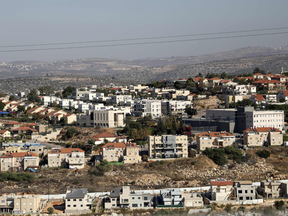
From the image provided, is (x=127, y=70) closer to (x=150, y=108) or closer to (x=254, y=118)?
(x=150, y=108)

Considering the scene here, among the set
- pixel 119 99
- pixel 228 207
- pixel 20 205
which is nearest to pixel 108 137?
pixel 20 205

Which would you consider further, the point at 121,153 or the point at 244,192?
the point at 121,153

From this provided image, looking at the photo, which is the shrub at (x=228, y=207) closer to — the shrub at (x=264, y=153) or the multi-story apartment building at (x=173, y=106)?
the shrub at (x=264, y=153)

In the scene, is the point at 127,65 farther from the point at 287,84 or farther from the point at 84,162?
the point at 84,162

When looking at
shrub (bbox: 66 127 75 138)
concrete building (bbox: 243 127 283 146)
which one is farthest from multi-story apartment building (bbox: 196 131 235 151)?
shrub (bbox: 66 127 75 138)

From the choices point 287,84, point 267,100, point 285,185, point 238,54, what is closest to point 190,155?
point 285,185

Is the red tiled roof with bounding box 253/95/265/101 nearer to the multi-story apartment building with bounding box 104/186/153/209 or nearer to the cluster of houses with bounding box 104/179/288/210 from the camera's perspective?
the cluster of houses with bounding box 104/179/288/210

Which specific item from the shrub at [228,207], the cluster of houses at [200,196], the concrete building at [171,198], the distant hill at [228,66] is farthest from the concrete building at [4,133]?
the distant hill at [228,66]
